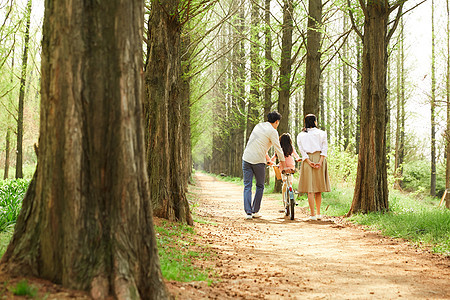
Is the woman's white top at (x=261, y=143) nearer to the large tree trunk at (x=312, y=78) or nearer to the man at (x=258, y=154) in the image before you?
the man at (x=258, y=154)

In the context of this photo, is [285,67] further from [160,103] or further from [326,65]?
[160,103]

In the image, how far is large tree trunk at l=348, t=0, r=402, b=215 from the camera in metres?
8.74

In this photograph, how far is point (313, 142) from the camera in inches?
358

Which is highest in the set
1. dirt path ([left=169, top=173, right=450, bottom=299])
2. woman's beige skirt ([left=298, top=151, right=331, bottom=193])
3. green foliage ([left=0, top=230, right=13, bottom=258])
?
woman's beige skirt ([left=298, top=151, right=331, bottom=193])

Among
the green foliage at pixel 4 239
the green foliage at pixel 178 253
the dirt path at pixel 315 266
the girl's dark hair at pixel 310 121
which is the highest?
the girl's dark hair at pixel 310 121

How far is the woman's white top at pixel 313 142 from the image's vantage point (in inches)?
357

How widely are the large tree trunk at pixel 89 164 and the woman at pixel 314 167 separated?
21.5ft

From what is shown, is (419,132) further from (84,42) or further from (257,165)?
(84,42)

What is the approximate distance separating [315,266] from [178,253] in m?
1.63

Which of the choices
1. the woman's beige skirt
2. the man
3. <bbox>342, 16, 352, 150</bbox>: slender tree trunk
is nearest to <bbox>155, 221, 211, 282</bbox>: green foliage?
the man

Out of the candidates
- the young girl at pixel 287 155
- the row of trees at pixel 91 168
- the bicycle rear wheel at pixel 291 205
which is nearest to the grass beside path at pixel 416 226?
the bicycle rear wheel at pixel 291 205

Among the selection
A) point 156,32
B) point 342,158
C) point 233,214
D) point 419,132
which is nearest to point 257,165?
point 233,214

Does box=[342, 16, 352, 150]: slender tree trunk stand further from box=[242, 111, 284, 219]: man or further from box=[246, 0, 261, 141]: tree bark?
box=[242, 111, 284, 219]: man

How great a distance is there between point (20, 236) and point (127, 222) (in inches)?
31.5
